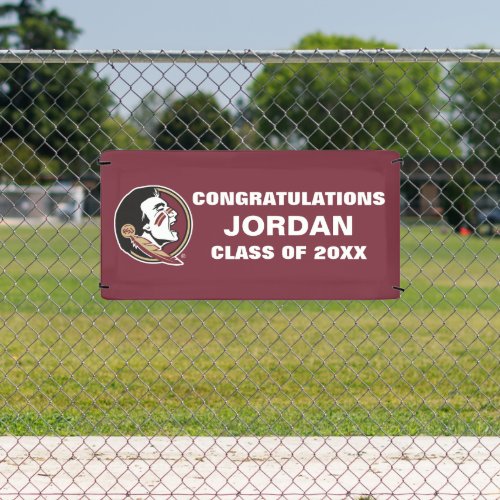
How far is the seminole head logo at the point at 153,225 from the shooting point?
4.02 metres

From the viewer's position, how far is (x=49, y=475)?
15.5 ft

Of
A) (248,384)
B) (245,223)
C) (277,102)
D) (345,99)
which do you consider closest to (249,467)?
(245,223)

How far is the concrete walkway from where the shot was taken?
452 centimetres

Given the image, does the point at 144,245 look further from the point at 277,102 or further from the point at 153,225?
the point at 277,102

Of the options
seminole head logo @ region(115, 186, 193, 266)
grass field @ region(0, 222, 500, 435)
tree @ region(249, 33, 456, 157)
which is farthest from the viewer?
tree @ region(249, 33, 456, 157)

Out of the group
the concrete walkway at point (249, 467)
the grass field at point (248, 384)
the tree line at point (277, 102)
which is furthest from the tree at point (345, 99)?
the concrete walkway at point (249, 467)

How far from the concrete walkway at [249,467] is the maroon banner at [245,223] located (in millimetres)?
1088

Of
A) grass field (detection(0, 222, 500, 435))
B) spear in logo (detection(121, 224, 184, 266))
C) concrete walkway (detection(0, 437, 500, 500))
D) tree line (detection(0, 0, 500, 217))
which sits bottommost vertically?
tree line (detection(0, 0, 500, 217))

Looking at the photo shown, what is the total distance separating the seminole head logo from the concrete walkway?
47.6 inches

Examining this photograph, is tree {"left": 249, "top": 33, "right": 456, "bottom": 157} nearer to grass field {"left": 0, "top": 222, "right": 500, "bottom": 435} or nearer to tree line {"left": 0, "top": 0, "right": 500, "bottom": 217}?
tree line {"left": 0, "top": 0, "right": 500, "bottom": 217}

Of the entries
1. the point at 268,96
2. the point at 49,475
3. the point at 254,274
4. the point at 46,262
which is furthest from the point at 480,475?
the point at 268,96

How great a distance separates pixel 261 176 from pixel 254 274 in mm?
435

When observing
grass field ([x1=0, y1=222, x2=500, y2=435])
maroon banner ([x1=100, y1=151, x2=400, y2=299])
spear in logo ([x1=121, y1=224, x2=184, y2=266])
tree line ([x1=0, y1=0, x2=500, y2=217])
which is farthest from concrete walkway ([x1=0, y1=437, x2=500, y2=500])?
tree line ([x1=0, y1=0, x2=500, y2=217])

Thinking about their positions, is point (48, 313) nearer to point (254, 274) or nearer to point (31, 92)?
point (254, 274)
